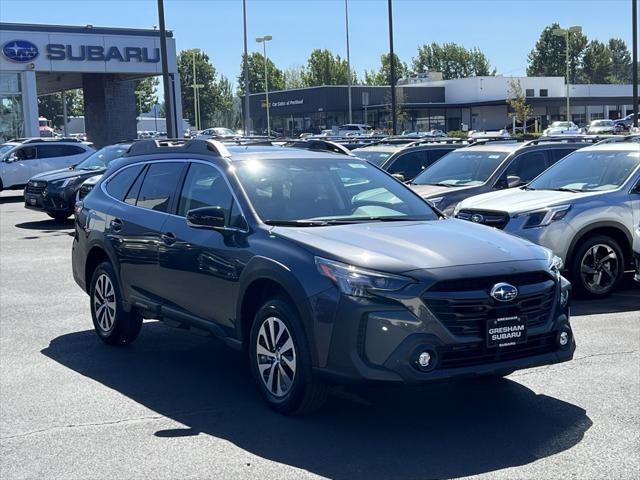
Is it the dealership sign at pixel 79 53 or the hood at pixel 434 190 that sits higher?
the dealership sign at pixel 79 53

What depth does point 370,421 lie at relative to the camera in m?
5.76

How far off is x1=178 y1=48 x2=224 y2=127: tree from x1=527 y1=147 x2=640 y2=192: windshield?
87400 millimetres

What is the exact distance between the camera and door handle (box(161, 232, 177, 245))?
690cm

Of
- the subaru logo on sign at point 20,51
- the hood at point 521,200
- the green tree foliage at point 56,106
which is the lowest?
the hood at point 521,200

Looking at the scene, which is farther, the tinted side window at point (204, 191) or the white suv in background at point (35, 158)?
the white suv in background at point (35, 158)

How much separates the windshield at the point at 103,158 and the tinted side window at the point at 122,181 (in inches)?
474

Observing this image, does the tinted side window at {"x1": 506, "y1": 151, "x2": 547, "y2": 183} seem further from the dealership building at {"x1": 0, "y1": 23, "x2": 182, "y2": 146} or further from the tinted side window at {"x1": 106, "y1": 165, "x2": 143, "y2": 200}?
the dealership building at {"x1": 0, "y1": 23, "x2": 182, "y2": 146}

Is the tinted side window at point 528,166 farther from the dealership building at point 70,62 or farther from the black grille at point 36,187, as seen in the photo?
the dealership building at point 70,62

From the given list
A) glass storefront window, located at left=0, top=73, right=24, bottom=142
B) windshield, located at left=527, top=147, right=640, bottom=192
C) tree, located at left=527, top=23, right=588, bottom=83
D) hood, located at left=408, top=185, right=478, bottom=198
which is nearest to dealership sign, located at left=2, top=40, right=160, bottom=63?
glass storefront window, located at left=0, top=73, right=24, bottom=142

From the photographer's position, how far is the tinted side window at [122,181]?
26.3 feet

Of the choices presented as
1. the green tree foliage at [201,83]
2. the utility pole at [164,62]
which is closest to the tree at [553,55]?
the green tree foliage at [201,83]

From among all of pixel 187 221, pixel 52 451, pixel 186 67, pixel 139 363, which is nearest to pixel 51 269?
pixel 139 363

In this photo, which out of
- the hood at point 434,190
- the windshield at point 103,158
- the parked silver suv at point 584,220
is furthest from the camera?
the windshield at point 103,158

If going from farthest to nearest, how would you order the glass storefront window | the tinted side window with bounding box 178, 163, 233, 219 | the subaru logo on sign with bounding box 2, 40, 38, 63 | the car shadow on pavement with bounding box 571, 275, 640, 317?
the glass storefront window < the subaru logo on sign with bounding box 2, 40, 38, 63 < the car shadow on pavement with bounding box 571, 275, 640, 317 < the tinted side window with bounding box 178, 163, 233, 219
